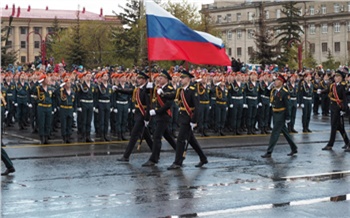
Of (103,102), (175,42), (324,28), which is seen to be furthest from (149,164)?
(324,28)

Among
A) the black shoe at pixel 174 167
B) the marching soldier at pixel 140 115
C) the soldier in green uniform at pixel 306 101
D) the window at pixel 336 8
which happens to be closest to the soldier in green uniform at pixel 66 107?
the marching soldier at pixel 140 115

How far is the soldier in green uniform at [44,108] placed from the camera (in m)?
18.6

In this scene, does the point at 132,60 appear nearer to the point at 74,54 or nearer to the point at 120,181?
the point at 74,54

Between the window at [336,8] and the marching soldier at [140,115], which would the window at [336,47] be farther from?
the marching soldier at [140,115]

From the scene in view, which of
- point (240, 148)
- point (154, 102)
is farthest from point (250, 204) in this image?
point (240, 148)

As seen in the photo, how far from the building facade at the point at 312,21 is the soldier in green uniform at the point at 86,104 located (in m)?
80.3

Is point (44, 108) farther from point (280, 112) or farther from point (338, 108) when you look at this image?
point (338, 108)

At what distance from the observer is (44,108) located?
18.7 metres

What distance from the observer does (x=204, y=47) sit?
1482 cm

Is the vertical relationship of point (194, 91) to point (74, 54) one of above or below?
below

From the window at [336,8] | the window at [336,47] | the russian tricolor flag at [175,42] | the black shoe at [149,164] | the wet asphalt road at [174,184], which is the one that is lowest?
the wet asphalt road at [174,184]

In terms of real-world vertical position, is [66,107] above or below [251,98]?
below

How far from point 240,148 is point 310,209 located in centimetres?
835

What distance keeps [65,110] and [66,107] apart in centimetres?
8
